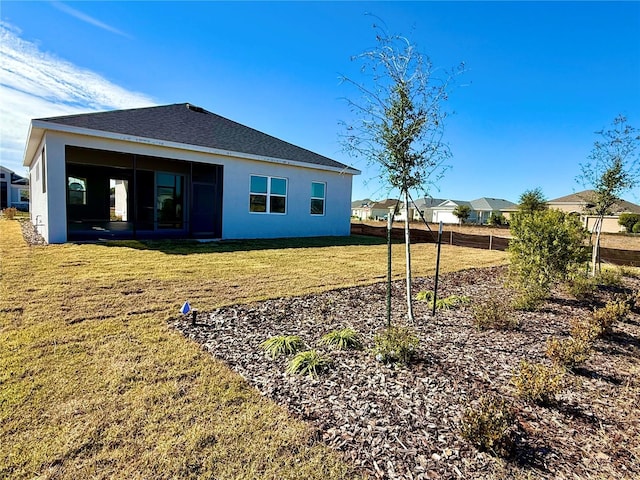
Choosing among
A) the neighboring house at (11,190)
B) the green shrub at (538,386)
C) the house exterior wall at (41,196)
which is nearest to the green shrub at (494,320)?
the green shrub at (538,386)

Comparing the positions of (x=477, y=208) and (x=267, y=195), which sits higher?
(x=477, y=208)

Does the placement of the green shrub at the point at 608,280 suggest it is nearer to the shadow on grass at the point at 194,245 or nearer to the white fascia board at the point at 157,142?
the white fascia board at the point at 157,142

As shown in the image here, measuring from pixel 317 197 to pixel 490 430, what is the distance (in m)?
13.5

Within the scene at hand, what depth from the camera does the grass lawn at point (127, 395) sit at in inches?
72.5

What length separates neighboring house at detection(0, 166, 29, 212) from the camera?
119ft

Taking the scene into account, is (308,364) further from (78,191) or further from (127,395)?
(78,191)

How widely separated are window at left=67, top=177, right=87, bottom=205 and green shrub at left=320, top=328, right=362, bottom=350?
15.4 metres

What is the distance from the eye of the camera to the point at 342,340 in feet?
11.5

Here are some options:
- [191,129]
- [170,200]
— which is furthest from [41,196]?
[191,129]

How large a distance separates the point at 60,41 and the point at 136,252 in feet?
21.5

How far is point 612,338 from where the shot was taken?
4035 millimetres

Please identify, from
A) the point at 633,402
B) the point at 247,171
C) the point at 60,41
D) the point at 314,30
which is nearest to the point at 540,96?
the point at 314,30

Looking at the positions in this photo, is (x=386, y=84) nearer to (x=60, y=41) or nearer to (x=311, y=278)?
(x=311, y=278)

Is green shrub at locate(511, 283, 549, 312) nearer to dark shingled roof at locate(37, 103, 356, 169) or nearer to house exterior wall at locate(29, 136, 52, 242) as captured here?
dark shingled roof at locate(37, 103, 356, 169)
